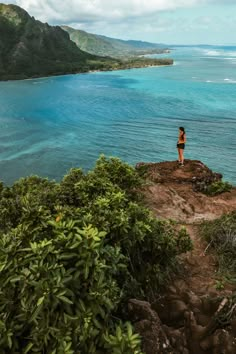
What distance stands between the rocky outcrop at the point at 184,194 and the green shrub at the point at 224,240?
2395mm

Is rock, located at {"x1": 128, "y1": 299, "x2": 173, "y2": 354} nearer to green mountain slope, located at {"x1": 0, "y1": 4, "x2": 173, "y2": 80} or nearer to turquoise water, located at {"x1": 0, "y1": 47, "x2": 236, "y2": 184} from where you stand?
turquoise water, located at {"x1": 0, "y1": 47, "x2": 236, "y2": 184}

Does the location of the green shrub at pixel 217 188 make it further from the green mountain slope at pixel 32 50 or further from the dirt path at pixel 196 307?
the green mountain slope at pixel 32 50

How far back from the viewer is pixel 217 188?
17.2m

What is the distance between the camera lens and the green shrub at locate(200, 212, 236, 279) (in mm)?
8968

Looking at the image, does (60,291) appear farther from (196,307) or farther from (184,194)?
(184,194)

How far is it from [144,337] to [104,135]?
38877mm

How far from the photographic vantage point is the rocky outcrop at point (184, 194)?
13.9 m

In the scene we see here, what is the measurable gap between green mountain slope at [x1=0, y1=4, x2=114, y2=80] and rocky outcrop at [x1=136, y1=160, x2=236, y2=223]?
109402 millimetres

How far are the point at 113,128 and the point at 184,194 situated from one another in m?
31.4


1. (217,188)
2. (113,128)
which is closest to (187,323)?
(217,188)

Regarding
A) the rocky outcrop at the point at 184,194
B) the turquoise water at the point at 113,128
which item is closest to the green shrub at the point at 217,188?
the rocky outcrop at the point at 184,194

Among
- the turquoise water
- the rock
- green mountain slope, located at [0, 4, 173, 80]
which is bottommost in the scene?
the turquoise water

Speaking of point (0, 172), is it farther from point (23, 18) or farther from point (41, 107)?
point (23, 18)

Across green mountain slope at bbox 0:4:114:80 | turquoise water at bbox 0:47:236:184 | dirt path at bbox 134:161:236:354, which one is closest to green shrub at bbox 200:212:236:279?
dirt path at bbox 134:161:236:354
